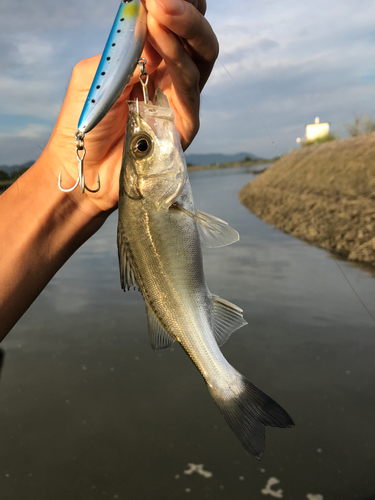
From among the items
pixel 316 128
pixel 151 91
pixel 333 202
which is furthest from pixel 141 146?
pixel 316 128

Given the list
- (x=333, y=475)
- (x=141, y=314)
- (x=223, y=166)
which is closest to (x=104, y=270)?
(x=141, y=314)

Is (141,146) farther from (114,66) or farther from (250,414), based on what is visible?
(250,414)

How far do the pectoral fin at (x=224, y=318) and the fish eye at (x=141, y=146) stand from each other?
2.03 ft

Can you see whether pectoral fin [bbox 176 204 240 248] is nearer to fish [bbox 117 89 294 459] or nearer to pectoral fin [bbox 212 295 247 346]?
fish [bbox 117 89 294 459]

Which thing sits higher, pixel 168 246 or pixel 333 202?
pixel 168 246

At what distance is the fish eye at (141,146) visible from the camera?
4.65 ft

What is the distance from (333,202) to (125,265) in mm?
9081

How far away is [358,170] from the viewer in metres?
9.71

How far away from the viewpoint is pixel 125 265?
4.56 ft

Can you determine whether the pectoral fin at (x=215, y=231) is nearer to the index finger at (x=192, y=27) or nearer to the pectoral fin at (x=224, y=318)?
the pectoral fin at (x=224, y=318)

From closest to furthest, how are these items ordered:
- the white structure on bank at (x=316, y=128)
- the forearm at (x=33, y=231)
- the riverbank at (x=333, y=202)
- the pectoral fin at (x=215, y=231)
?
the pectoral fin at (x=215, y=231) → the forearm at (x=33, y=231) → the riverbank at (x=333, y=202) → the white structure on bank at (x=316, y=128)

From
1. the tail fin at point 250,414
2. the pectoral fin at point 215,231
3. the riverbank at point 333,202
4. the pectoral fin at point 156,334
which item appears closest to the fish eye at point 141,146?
the pectoral fin at point 215,231

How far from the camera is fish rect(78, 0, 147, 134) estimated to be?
1.09 meters

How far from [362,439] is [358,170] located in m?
8.15
